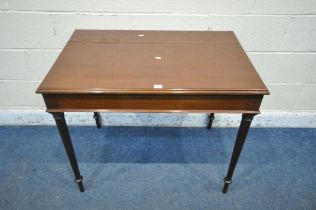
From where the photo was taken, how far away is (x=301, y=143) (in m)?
1.77

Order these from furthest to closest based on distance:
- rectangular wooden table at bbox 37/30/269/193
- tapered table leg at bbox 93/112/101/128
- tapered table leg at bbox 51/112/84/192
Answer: tapered table leg at bbox 93/112/101/128, tapered table leg at bbox 51/112/84/192, rectangular wooden table at bbox 37/30/269/193

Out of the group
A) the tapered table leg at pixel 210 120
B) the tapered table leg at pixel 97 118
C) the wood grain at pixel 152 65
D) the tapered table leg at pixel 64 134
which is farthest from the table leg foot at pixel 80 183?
the tapered table leg at pixel 210 120

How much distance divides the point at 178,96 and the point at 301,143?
1.27 m

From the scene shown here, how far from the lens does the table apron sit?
3.16 ft

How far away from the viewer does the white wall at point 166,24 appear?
4.53ft

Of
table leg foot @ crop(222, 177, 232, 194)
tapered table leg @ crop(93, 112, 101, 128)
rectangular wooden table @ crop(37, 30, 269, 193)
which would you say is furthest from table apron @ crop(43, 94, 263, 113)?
tapered table leg @ crop(93, 112, 101, 128)

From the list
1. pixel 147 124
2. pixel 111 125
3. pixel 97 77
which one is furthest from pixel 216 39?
pixel 111 125

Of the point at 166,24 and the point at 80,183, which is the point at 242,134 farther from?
the point at 80,183

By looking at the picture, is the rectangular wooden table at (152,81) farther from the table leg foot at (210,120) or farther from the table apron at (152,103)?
the table leg foot at (210,120)

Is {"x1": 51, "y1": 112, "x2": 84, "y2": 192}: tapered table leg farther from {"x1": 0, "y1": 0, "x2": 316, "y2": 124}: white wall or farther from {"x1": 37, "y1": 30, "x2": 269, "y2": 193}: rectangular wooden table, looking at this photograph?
{"x1": 0, "y1": 0, "x2": 316, "y2": 124}: white wall

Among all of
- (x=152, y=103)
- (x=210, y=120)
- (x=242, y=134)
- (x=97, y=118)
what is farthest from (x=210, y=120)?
(x=152, y=103)

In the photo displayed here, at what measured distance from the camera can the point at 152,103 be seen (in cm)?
98

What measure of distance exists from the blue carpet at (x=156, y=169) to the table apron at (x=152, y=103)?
0.64 metres

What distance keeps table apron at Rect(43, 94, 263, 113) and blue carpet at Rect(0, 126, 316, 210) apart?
637 millimetres
